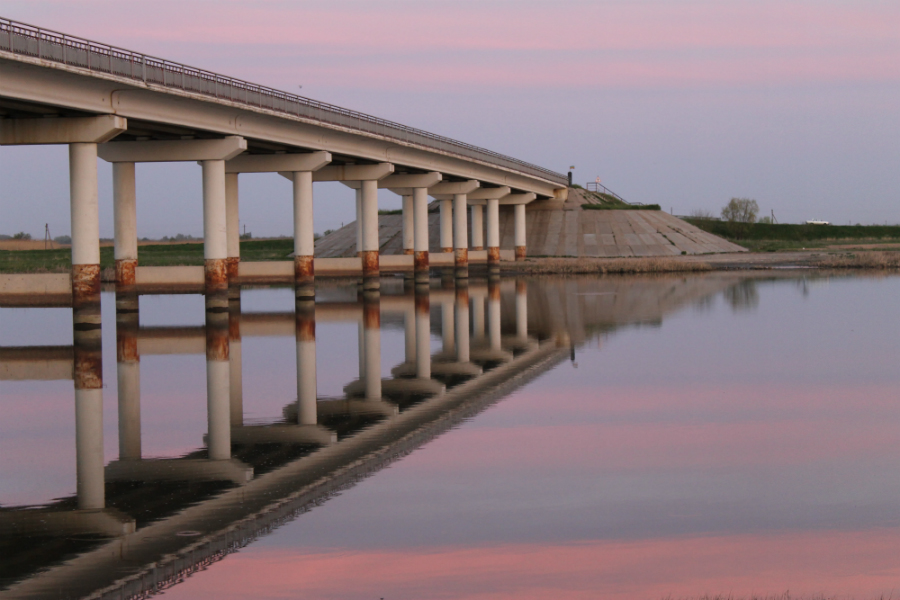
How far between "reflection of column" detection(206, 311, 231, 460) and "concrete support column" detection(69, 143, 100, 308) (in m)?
4.09

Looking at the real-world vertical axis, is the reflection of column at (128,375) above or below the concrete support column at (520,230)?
below

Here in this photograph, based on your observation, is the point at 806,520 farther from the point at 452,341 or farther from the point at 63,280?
the point at 63,280

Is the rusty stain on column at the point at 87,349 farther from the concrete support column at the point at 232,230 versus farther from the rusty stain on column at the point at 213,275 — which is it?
the concrete support column at the point at 232,230

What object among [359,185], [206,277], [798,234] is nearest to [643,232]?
[359,185]

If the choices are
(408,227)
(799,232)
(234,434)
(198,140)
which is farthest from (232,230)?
(799,232)

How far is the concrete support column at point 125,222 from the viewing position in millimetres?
42594

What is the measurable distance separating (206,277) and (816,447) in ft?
106

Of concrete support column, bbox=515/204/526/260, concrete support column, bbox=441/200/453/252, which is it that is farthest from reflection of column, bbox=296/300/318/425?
concrete support column, bbox=515/204/526/260

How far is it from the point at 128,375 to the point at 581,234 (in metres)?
75.0

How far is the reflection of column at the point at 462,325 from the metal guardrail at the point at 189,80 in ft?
34.8

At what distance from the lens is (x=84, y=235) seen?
3491cm

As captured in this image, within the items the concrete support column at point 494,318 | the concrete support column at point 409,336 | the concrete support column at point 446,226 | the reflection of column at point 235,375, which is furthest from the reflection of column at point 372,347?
the concrete support column at point 446,226

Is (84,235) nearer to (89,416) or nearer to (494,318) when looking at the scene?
(494,318)

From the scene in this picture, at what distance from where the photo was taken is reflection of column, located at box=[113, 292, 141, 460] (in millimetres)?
15906
